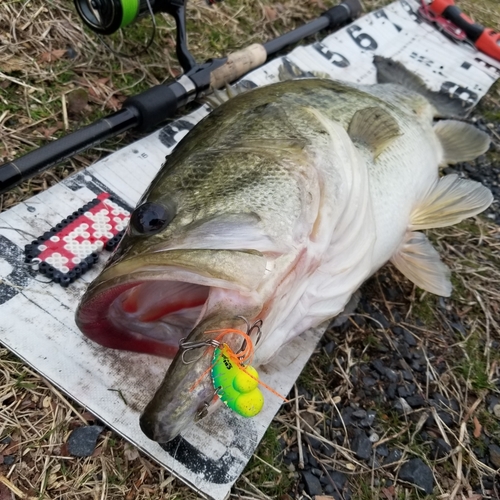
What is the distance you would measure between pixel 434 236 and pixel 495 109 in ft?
6.22

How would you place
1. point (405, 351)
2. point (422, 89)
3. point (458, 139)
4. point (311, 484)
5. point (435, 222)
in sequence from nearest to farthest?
1. point (311, 484)
2. point (405, 351)
3. point (435, 222)
4. point (458, 139)
5. point (422, 89)

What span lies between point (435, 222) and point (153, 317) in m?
1.61

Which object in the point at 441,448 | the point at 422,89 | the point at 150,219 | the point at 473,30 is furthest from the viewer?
the point at 473,30

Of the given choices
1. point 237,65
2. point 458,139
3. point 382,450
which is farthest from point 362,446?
point 237,65

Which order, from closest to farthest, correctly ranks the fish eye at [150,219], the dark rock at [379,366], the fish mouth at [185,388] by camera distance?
the fish mouth at [185,388]
the fish eye at [150,219]
the dark rock at [379,366]

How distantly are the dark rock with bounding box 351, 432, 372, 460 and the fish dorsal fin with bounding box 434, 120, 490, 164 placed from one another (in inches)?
74.3

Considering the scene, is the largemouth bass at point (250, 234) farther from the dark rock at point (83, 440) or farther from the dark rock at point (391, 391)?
the dark rock at point (391, 391)

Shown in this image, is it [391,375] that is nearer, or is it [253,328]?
[253,328]

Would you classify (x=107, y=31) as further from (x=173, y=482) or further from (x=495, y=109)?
(x=495, y=109)

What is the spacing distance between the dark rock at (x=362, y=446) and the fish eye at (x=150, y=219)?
4.02ft

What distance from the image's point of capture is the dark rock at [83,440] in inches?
70.1

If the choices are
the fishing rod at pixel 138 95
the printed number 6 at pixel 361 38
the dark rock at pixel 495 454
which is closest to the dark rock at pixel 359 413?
the dark rock at pixel 495 454

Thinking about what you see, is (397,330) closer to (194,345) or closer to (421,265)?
(421,265)

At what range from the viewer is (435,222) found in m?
2.63
